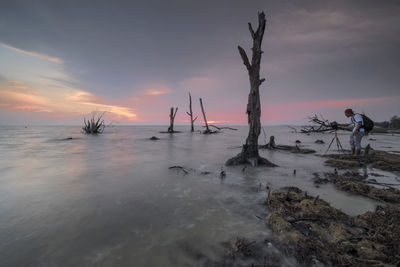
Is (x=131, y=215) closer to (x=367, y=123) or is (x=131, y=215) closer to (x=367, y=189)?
(x=367, y=189)

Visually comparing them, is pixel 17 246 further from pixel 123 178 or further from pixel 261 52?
pixel 261 52

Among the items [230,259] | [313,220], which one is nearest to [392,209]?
[313,220]

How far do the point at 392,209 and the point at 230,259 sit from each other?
3.50m

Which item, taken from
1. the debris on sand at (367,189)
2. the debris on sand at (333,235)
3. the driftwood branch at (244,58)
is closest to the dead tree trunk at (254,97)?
the driftwood branch at (244,58)

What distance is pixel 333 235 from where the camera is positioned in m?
2.43

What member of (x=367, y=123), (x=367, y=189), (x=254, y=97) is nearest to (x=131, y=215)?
(x=367, y=189)

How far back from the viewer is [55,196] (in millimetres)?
4207

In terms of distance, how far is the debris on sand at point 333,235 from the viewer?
6.59 ft

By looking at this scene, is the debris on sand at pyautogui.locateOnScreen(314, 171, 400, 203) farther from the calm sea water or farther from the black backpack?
the black backpack

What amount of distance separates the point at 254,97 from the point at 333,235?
5795 mm

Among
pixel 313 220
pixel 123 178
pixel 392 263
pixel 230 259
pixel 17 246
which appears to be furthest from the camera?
pixel 123 178

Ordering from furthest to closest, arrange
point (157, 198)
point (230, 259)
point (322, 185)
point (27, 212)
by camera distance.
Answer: point (322, 185)
point (157, 198)
point (27, 212)
point (230, 259)

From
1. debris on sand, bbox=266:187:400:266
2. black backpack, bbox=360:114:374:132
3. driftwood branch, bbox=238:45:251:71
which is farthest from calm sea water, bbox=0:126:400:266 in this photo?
driftwood branch, bbox=238:45:251:71

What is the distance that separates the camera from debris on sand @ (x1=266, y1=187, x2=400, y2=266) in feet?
6.59
